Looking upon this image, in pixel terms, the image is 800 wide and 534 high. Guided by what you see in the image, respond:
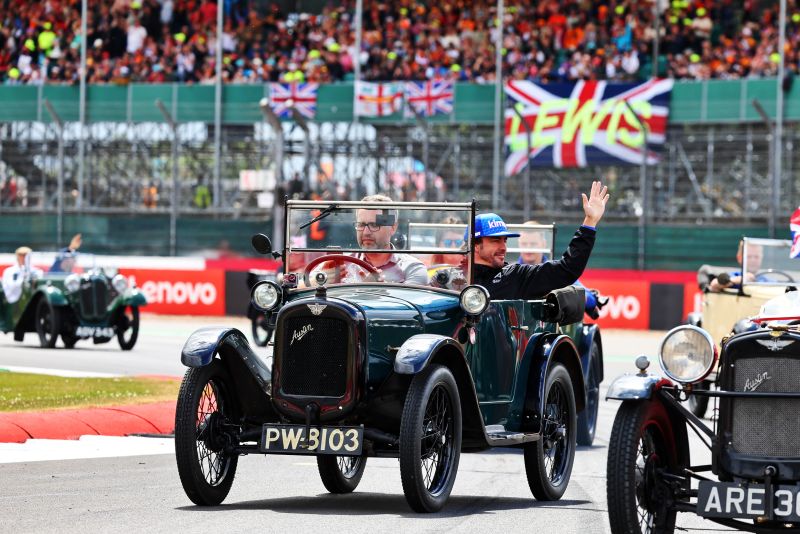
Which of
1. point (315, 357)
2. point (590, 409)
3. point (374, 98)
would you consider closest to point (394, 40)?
point (374, 98)

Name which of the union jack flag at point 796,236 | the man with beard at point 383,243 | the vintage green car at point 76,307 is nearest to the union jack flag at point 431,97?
the vintage green car at point 76,307

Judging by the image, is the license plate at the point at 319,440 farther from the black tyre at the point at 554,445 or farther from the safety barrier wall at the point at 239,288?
the safety barrier wall at the point at 239,288

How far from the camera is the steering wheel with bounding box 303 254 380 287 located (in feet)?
30.8

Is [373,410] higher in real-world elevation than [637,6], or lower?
lower

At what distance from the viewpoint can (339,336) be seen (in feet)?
27.4

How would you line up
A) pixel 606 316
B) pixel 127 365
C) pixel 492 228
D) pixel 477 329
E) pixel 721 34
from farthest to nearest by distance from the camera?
pixel 721 34, pixel 606 316, pixel 127 365, pixel 492 228, pixel 477 329

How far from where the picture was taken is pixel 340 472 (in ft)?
31.2

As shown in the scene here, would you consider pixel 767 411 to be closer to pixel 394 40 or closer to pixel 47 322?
pixel 47 322

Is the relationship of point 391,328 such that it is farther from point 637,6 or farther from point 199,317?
point 637,6

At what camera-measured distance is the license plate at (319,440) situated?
821 centimetres

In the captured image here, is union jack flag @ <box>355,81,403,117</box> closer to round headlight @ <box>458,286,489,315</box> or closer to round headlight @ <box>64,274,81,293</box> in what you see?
round headlight @ <box>64,274,81,293</box>

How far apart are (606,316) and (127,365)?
11796mm

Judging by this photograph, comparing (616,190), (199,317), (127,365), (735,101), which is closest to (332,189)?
(199,317)

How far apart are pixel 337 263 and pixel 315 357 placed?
1.16 m
